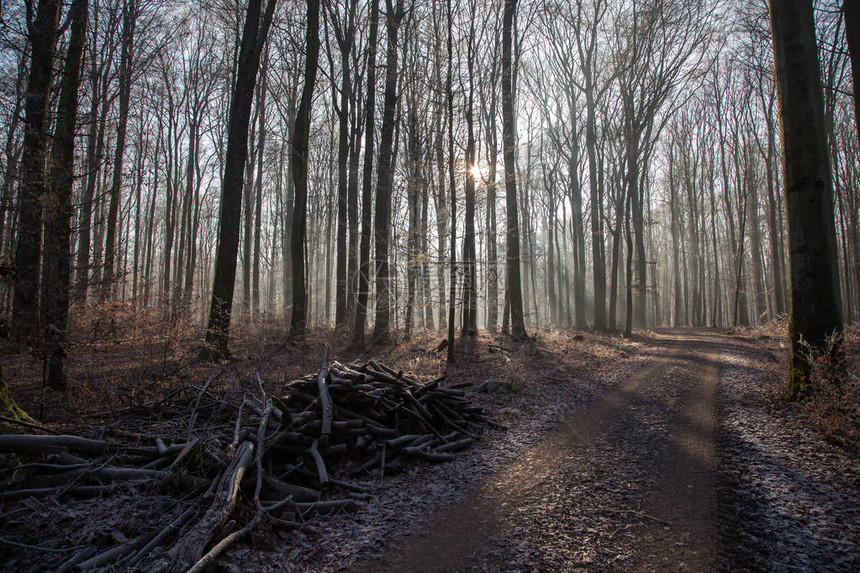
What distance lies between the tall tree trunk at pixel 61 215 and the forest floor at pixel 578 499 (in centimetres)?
114

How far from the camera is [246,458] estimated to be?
4.03 m

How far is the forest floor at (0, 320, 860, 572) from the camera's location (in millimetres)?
3117

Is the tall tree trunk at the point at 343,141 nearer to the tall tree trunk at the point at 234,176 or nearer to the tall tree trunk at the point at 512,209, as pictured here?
the tall tree trunk at the point at 234,176

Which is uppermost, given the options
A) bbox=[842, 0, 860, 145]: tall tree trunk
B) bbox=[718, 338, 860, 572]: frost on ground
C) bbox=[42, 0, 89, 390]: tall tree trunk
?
bbox=[842, 0, 860, 145]: tall tree trunk

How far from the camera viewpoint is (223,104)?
2434 centimetres

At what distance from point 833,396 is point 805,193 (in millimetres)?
3295

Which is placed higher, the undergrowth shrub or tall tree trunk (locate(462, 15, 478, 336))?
tall tree trunk (locate(462, 15, 478, 336))

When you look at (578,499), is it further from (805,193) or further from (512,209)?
(512,209)

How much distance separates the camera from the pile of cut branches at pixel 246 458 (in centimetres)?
325

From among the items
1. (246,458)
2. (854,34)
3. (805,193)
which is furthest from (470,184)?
(246,458)

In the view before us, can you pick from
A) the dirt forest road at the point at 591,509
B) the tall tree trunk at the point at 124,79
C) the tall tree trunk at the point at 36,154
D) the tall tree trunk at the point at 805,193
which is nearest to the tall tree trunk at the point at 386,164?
the tall tree trunk at the point at 36,154

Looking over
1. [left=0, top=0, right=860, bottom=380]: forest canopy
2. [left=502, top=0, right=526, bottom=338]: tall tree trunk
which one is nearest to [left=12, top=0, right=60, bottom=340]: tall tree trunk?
[left=0, top=0, right=860, bottom=380]: forest canopy

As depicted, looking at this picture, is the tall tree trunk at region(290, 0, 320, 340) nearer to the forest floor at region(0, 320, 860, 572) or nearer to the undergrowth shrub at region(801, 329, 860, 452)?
the forest floor at region(0, 320, 860, 572)

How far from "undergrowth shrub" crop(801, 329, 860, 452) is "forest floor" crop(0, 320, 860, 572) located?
6.5 inches
